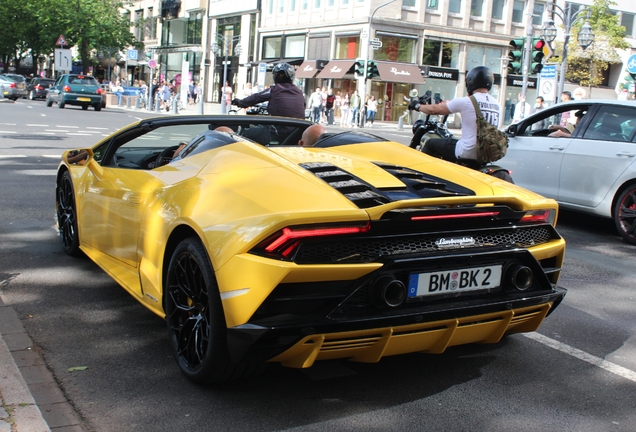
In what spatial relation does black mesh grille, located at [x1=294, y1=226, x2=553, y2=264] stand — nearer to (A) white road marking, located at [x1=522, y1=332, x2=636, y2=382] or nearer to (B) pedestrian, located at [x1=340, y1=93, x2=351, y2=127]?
(A) white road marking, located at [x1=522, y1=332, x2=636, y2=382]

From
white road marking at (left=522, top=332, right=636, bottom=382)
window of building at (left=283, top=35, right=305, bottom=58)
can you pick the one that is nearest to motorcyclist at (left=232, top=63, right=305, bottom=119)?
white road marking at (left=522, top=332, right=636, bottom=382)

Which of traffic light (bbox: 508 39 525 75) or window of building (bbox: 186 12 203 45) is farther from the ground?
window of building (bbox: 186 12 203 45)

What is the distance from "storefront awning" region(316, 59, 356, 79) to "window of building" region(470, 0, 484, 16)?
921 cm

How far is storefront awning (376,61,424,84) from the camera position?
45562 millimetres

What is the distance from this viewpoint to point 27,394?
319 cm

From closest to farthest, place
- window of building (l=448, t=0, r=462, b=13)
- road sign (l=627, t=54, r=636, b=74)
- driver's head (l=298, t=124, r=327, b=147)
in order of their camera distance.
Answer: driver's head (l=298, t=124, r=327, b=147), road sign (l=627, t=54, r=636, b=74), window of building (l=448, t=0, r=462, b=13)

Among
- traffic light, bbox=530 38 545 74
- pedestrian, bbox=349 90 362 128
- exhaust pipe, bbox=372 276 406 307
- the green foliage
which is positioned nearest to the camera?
exhaust pipe, bbox=372 276 406 307

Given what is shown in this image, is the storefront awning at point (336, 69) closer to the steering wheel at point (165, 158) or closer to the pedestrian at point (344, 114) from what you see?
the pedestrian at point (344, 114)

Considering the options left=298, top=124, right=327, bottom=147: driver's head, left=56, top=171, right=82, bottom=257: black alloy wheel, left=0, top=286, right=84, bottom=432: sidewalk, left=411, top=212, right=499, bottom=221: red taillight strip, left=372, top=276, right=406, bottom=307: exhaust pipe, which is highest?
left=298, top=124, right=327, bottom=147: driver's head

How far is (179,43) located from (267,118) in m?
69.8

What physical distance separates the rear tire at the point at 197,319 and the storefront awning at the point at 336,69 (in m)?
43.9

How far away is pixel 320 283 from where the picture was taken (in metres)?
3.00

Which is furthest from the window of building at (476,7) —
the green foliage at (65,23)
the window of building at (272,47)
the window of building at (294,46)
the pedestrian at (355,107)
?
the green foliage at (65,23)

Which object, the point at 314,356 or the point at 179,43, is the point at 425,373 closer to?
the point at 314,356
